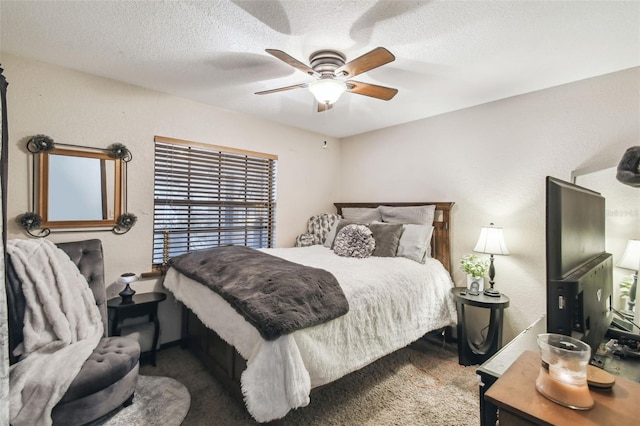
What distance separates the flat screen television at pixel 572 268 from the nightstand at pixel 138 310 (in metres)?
2.73

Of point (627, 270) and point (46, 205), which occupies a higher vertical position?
point (46, 205)

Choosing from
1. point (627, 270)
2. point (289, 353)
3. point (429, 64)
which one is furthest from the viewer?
point (429, 64)

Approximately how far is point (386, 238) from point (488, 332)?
48.1 inches

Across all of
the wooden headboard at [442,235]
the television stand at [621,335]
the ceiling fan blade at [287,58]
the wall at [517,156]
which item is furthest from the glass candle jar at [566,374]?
the wooden headboard at [442,235]

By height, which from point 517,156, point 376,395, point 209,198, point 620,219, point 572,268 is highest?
point 517,156

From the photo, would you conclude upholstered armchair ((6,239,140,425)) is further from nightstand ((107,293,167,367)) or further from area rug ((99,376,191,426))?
nightstand ((107,293,167,367))

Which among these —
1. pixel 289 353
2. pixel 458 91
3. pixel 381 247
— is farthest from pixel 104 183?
pixel 458 91

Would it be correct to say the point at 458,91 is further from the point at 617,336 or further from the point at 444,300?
the point at 617,336

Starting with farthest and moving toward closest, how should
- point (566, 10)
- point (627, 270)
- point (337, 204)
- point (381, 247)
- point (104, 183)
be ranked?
point (337, 204), point (381, 247), point (104, 183), point (627, 270), point (566, 10)

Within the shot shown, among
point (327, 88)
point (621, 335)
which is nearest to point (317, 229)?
point (327, 88)

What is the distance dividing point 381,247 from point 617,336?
5.83ft

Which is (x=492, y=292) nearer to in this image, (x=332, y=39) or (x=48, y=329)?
(x=332, y=39)

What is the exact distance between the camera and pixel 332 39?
5.87ft

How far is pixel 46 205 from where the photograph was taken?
2.18m
